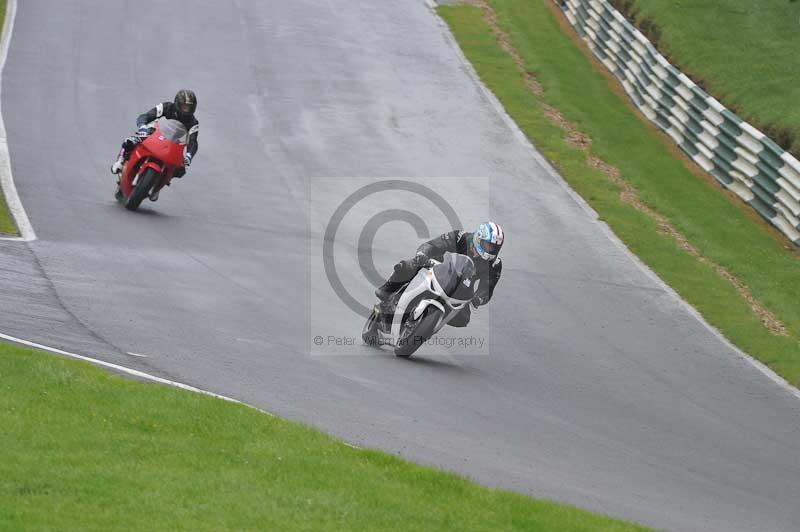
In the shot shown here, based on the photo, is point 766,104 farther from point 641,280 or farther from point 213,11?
point 213,11

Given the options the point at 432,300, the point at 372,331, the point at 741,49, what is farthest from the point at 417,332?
the point at 741,49

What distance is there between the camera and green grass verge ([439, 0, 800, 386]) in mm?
17906

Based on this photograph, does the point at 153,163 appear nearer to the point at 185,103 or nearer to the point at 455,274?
the point at 185,103

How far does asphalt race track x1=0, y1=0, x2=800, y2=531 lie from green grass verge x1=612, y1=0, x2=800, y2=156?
182 inches

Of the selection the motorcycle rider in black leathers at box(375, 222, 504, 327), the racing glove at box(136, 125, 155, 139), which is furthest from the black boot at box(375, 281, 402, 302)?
the racing glove at box(136, 125, 155, 139)

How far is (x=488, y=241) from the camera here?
13656 millimetres

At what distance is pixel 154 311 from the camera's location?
45.2ft

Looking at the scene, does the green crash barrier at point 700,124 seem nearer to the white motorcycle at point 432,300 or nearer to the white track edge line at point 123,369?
the white motorcycle at point 432,300

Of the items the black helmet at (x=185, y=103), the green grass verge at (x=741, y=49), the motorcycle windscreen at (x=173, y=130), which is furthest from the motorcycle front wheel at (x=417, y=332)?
the green grass verge at (x=741, y=49)

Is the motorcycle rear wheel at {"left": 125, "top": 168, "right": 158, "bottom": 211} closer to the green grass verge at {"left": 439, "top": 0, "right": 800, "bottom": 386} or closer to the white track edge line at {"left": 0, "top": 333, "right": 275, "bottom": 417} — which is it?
the white track edge line at {"left": 0, "top": 333, "right": 275, "bottom": 417}

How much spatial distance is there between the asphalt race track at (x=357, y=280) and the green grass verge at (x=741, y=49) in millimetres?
4630

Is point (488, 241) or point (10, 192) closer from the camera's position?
point (488, 241)

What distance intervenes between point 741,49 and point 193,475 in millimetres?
22726

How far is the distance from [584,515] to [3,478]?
13.0 ft
